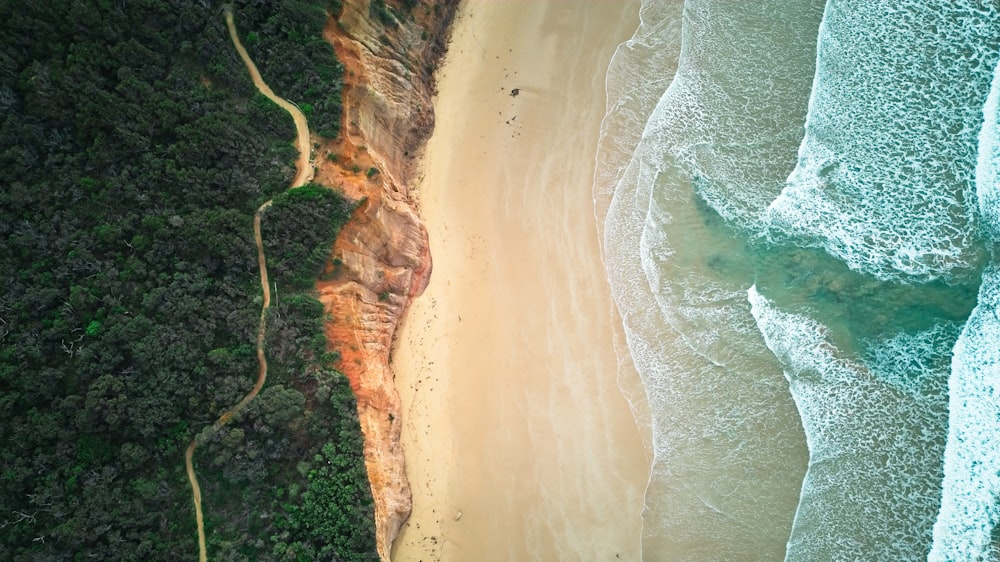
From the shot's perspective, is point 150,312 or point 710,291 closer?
point 150,312

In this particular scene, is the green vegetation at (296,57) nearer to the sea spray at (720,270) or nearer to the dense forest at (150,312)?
the dense forest at (150,312)

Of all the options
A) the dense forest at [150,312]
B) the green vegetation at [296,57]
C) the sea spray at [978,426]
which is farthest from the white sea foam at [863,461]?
the green vegetation at [296,57]

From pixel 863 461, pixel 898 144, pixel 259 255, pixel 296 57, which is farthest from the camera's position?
pixel 296 57

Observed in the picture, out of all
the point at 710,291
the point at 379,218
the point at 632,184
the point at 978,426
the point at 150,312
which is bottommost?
the point at 150,312

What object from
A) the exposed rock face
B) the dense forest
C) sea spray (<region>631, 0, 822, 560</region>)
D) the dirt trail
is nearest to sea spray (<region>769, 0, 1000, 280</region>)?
sea spray (<region>631, 0, 822, 560</region>)

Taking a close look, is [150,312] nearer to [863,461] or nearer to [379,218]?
[379,218]

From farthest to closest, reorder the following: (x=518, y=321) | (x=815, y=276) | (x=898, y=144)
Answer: (x=518, y=321)
(x=898, y=144)
(x=815, y=276)

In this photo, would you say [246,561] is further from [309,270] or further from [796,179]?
[796,179]

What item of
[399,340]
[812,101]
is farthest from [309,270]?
[812,101]

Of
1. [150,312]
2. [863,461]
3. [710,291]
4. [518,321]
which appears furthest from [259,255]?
[863,461]
